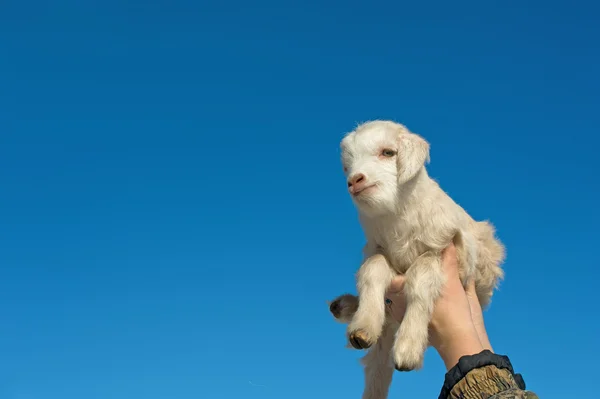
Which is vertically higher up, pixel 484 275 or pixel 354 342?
pixel 484 275

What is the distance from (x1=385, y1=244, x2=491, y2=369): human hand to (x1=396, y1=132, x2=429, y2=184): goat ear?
2.68ft

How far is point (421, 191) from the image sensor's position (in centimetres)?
548

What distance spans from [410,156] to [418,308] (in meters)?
1.34

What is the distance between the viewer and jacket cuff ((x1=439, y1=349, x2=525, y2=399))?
3932 millimetres

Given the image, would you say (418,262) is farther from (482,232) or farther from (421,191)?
(482,232)

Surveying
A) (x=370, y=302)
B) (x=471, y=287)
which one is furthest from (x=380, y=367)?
(x=471, y=287)

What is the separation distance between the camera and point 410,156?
17.5ft

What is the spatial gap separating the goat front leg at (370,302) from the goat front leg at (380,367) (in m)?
0.71

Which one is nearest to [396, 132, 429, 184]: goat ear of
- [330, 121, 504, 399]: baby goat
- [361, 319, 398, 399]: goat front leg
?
[330, 121, 504, 399]: baby goat

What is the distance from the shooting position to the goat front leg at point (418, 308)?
4.80 m

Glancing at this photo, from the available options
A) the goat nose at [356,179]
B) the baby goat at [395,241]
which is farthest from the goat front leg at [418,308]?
the goat nose at [356,179]

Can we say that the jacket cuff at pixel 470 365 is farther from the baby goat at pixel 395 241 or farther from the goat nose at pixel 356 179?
the goat nose at pixel 356 179

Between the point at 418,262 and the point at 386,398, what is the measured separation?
1.45 meters

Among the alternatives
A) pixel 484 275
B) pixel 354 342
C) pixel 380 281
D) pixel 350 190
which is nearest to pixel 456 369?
pixel 354 342
